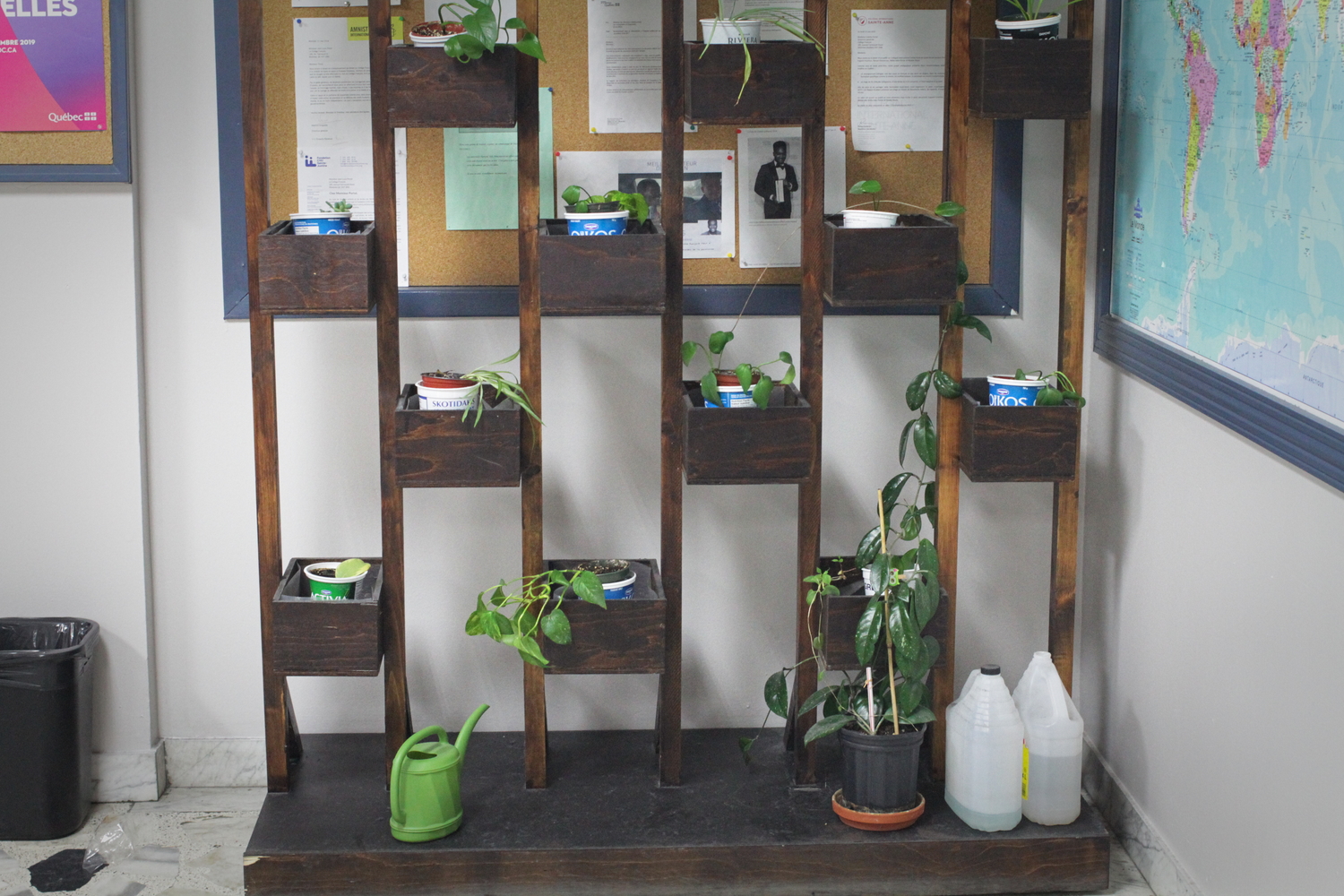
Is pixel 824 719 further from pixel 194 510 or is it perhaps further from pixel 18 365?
pixel 18 365

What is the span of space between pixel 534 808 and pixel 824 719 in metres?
0.55

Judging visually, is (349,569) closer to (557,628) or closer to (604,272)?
(557,628)

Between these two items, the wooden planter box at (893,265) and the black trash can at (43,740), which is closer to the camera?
the wooden planter box at (893,265)

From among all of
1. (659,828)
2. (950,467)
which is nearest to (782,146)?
(950,467)

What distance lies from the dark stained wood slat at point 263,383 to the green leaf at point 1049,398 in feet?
4.45

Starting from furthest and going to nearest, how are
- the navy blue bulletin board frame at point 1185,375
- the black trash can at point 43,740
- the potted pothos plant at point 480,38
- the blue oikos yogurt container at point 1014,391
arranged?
the black trash can at point 43,740
the blue oikos yogurt container at point 1014,391
the potted pothos plant at point 480,38
the navy blue bulletin board frame at point 1185,375

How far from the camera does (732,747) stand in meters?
2.73

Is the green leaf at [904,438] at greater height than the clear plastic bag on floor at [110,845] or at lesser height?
greater

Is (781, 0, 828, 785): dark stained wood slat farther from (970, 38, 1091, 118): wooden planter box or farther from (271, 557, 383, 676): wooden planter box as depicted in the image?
(271, 557, 383, 676): wooden planter box

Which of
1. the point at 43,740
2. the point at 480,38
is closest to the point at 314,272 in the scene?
the point at 480,38

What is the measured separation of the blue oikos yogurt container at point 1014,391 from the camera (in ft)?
7.87

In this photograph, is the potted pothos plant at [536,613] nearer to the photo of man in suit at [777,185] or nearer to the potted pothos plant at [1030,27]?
the photo of man in suit at [777,185]

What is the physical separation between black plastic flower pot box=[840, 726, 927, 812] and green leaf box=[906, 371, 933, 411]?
23.2 inches

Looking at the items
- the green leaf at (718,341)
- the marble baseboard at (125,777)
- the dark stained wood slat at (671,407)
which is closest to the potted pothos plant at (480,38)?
the dark stained wood slat at (671,407)
